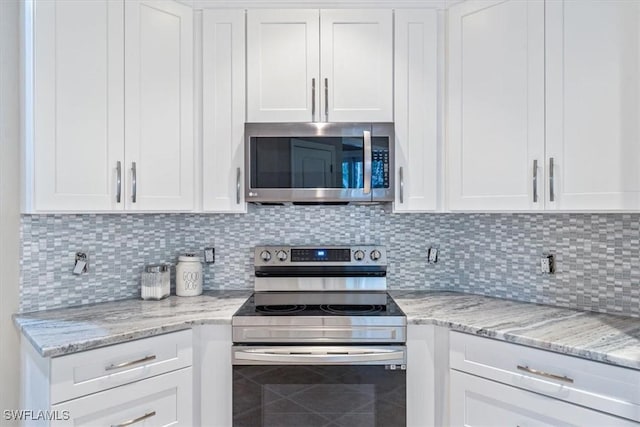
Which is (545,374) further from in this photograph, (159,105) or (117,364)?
(159,105)

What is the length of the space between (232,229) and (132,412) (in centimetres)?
107

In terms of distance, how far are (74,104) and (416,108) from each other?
1.55 metres

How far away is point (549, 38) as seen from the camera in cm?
162

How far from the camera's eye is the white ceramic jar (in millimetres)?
2104

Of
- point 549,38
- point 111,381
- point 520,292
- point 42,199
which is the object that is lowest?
point 111,381

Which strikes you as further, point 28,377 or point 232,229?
point 232,229

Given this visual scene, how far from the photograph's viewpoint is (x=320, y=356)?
160cm

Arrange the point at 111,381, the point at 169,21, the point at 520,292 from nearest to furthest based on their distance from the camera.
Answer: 1. the point at 111,381
2. the point at 169,21
3. the point at 520,292

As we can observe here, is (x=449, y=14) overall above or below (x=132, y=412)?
above

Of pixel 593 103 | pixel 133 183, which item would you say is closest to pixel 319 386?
pixel 133 183

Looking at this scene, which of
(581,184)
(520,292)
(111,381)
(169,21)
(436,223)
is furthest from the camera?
(436,223)

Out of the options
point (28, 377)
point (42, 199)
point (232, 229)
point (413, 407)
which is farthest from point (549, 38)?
point (28, 377)

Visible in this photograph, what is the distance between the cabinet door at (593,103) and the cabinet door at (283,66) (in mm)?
1062

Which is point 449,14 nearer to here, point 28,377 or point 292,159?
point 292,159
